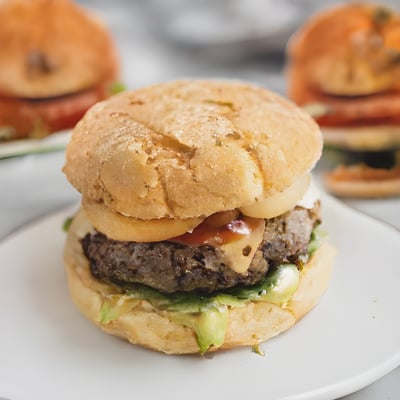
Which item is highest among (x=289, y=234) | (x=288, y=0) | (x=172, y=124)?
(x=172, y=124)

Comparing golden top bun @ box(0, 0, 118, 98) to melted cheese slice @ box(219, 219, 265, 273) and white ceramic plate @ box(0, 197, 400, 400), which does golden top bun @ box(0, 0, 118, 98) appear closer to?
white ceramic plate @ box(0, 197, 400, 400)

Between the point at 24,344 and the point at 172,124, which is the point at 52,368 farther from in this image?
the point at 172,124

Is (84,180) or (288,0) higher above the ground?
(84,180)

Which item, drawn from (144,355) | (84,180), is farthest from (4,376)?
(84,180)

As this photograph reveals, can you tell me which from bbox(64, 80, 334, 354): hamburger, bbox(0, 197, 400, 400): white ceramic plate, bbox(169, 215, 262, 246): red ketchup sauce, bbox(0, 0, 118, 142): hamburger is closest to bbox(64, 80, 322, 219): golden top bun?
bbox(64, 80, 334, 354): hamburger

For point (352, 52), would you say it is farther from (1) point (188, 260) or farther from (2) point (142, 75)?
(1) point (188, 260)

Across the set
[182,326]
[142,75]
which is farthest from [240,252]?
[142,75]

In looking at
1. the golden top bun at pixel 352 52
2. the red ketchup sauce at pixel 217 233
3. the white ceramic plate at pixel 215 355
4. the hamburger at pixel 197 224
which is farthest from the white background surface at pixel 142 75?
the golden top bun at pixel 352 52
